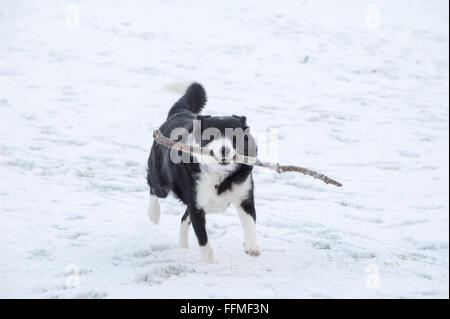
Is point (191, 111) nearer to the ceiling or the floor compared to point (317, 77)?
nearer to the ceiling

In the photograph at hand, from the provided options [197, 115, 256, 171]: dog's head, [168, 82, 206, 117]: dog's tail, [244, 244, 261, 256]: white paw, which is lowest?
[244, 244, 261, 256]: white paw

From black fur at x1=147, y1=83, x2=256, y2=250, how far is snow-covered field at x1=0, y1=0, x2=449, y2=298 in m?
0.41

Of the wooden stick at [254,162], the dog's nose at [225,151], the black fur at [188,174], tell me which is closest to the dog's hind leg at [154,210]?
the black fur at [188,174]

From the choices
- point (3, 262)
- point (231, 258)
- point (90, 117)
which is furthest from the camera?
point (90, 117)

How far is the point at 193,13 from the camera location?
1758cm

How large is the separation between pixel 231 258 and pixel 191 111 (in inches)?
68.9

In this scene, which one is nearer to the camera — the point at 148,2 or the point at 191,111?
the point at 191,111

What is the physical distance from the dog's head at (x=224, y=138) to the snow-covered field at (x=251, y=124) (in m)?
0.91

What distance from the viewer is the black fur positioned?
4516mm

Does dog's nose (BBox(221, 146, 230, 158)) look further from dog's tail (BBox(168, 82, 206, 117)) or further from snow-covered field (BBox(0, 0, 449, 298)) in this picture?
dog's tail (BBox(168, 82, 206, 117))

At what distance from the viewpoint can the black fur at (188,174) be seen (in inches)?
178

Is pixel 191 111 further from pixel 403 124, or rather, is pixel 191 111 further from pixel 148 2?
pixel 148 2

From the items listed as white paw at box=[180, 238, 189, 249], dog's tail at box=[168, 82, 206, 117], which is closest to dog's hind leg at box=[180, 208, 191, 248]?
white paw at box=[180, 238, 189, 249]

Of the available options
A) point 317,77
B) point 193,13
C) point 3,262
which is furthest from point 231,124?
point 193,13
